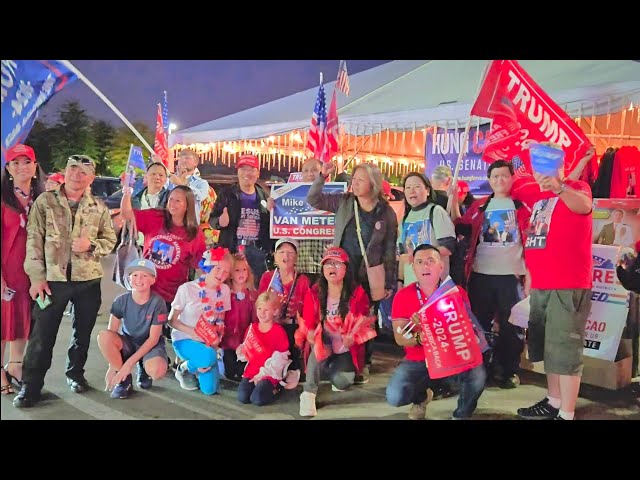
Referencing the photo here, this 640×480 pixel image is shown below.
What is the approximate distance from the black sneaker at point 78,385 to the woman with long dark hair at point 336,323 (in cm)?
154

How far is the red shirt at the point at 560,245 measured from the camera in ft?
12.4

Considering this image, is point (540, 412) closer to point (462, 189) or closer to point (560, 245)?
point (560, 245)

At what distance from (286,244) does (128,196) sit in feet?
3.82

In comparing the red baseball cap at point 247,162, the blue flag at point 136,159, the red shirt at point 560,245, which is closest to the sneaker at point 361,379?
the red shirt at point 560,245

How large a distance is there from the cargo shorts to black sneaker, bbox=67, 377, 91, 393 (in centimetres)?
323

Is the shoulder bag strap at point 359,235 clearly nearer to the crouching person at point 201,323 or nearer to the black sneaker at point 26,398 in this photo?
the crouching person at point 201,323

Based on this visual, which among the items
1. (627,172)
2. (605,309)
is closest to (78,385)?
(605,309)

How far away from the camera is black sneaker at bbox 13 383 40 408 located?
389 cm

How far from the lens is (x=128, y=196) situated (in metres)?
3.98

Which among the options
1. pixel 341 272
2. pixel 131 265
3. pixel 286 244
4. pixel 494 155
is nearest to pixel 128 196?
pixel 131 265

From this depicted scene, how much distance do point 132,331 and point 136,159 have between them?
4.01 ft

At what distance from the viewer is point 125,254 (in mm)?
4043

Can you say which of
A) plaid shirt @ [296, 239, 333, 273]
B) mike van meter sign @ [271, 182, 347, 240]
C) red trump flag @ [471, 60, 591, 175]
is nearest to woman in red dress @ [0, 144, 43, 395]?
mike van meter sign @ [271, 182, 347, 240]

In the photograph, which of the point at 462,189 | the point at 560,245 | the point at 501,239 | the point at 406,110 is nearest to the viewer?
the point at 560,245
